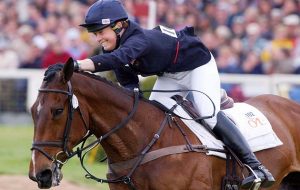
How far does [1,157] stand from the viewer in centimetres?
1451

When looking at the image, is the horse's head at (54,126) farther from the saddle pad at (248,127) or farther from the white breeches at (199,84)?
the white breeches at (199,84)

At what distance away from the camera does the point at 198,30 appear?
1981cm

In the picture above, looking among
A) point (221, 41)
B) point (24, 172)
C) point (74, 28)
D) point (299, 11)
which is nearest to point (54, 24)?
point (74, 28)

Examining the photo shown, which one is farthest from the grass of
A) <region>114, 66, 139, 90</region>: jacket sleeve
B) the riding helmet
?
the riding helmet

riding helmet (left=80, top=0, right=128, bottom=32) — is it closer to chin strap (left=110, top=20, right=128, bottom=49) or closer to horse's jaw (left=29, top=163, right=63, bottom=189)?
chin strap (left=110, top=20, right=128, bottom=49)

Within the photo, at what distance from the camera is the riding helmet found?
707cm

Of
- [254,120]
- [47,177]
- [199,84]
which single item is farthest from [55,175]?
[254,120]

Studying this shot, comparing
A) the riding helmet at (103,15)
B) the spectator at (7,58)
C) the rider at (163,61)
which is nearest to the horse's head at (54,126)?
the rider at (163,61)

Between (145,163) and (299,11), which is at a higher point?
(145,163)

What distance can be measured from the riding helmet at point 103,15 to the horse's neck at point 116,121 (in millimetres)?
477

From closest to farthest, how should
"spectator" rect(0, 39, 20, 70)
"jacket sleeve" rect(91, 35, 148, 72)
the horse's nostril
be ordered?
the horse's nostril, "jacket sleeve" rect(91, 35, 148, 72), "spectator" rect(0, 39, 20, 70)

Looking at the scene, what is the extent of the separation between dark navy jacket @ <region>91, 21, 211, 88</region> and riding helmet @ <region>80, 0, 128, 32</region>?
0.16 meters

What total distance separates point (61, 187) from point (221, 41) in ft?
28.3

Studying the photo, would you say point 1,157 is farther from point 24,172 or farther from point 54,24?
point 54,24
